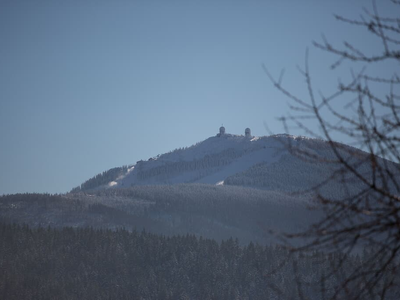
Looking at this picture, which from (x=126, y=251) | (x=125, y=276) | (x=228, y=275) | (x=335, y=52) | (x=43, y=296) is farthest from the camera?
(x=126, y=251)

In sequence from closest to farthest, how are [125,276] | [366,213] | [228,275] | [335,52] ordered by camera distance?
[366,213] → [335,52] → [228,275] → [125,276]

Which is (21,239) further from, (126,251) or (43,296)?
(43,296)

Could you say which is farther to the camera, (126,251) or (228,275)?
(126,251)

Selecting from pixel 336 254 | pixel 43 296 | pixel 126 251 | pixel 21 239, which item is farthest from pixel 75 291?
pixel 336 254

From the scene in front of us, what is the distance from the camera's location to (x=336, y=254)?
16.7 feet

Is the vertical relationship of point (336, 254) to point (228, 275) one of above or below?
above

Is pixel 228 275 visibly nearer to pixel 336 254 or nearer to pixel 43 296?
pixel 43 296

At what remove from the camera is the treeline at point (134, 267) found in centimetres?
11188

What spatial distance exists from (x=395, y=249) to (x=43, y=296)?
110967mm

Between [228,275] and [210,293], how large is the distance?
637 centimetres

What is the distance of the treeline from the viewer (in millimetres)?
111875

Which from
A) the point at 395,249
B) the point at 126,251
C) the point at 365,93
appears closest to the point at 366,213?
the point at 395,249

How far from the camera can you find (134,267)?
12925 centimetres

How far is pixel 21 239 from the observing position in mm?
139625
